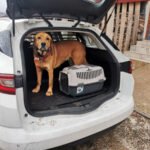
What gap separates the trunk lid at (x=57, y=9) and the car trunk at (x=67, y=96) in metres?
0.17

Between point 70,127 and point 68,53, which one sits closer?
point 70,127

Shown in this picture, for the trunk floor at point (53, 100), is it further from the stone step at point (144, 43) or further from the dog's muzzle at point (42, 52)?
the stone step at point (144, 43)

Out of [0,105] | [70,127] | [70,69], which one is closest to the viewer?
[0,105]

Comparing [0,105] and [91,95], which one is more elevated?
[0,105]

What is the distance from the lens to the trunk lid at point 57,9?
1835mm

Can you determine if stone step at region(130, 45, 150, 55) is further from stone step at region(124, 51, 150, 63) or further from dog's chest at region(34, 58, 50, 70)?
dog's chest at region(34, 58, 50, 70)

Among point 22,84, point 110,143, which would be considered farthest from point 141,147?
point 22,84

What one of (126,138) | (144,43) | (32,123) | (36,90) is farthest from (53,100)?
(144,43)

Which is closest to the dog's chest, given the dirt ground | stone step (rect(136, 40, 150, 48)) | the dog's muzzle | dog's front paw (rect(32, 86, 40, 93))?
the dog's muzzle

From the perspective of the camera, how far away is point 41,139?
5.78ft

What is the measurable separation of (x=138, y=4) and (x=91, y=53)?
10.9 ft

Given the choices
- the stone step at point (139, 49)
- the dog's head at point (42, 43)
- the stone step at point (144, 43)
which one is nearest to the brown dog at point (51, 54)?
the dog's head at point (42, 43)

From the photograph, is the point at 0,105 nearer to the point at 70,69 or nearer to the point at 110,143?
the point at 70,69

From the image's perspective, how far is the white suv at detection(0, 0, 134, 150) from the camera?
5.78 feet
